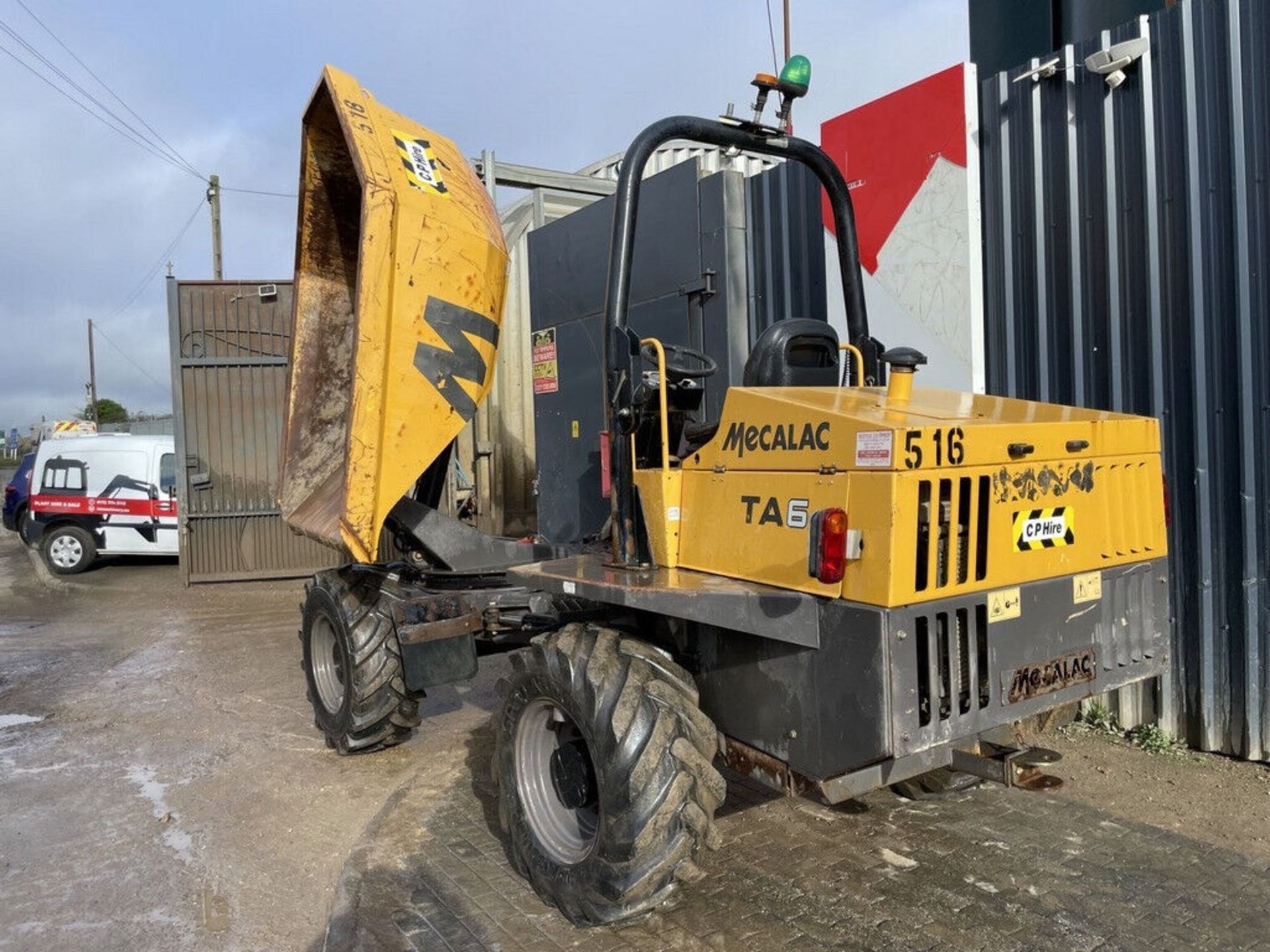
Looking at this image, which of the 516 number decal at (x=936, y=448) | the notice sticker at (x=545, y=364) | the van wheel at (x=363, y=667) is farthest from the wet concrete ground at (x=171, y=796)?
the notice sticker at (x=545, y=364)

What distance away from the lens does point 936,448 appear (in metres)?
2.79

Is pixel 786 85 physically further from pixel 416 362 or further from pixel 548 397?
pixel 548 397

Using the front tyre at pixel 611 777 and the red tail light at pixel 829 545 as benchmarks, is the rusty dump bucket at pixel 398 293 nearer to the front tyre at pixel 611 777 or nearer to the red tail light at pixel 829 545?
the front tyre at pixel 611 777

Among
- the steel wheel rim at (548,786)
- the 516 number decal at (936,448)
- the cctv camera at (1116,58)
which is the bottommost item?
the steel wheel rim at (548,786)

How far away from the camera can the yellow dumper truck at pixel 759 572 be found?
9.34ft

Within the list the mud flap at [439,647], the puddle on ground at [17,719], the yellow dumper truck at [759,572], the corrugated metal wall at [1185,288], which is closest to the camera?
the yellow dumper truck at [759,572]

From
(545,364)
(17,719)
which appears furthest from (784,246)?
(17,719)

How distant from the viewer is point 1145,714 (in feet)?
16.8

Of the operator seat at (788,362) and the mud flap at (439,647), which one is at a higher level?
the operator seat at (788,362)

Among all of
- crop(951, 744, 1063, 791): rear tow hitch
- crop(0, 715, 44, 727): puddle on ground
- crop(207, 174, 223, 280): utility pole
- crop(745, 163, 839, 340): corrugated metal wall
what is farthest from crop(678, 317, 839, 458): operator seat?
crop(207, 174, 223, 280): utility pole

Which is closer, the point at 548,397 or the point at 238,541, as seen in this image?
the point at 548,397

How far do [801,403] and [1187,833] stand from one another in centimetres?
272

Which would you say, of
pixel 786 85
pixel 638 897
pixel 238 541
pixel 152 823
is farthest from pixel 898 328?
pixel 238 541

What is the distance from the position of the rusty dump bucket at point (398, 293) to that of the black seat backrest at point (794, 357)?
176 centimetres
